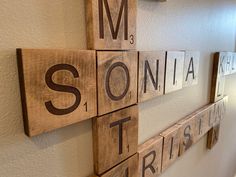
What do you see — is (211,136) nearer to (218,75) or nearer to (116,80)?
(218,75)

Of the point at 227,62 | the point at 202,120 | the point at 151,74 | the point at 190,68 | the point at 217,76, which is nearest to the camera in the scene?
the point at 151,74

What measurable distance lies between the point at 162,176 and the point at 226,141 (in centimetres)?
115

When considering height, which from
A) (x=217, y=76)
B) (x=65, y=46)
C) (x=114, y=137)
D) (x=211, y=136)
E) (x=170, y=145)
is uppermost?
(x=65, y=46)

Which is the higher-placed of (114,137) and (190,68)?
(190,68)

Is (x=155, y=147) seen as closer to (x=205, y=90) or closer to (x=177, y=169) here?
(x=177, y=169)

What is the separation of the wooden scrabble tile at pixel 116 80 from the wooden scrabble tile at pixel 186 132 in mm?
418

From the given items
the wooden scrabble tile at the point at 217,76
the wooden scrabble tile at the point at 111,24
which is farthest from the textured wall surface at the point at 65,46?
the wooden scrabble tile at the point at 217,76

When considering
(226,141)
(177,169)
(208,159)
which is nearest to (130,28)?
(177,169)

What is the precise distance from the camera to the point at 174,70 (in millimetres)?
752

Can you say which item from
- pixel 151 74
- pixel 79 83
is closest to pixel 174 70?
pixel 151 74

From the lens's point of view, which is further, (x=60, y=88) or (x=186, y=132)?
(x=186, y=132)

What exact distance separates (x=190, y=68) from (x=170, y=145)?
0.38 m

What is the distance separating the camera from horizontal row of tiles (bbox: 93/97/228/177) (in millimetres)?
515

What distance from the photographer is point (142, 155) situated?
66 centimetres
